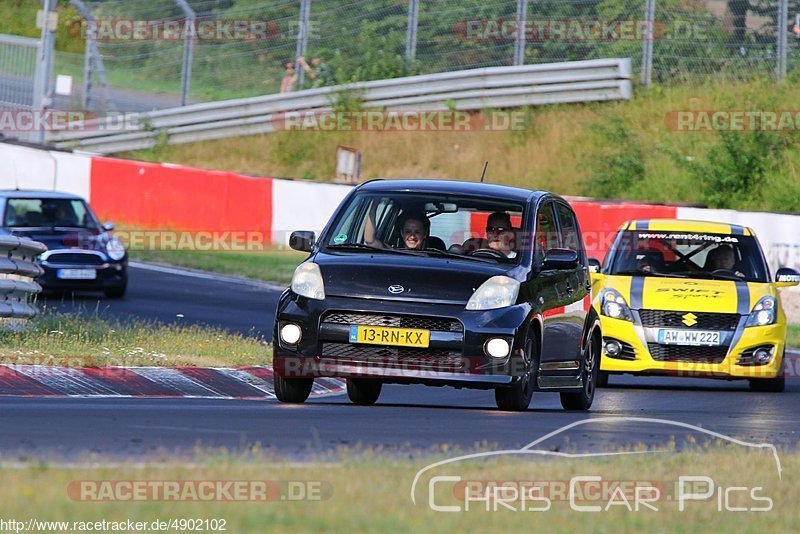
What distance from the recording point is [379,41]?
3350 cm

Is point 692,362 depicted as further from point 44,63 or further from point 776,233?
point 44,63

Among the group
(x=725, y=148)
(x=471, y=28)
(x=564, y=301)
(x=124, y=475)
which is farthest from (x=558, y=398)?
(x=471, y=28)

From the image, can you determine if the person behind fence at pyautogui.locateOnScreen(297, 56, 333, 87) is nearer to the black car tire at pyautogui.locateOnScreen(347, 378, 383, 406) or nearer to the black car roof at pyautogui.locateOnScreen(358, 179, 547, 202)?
the black car tire at pyautogui.locateOnScreen(347, 378, 383, 406)

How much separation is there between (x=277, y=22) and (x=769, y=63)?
32.0ft

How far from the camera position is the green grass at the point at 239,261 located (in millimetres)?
25734

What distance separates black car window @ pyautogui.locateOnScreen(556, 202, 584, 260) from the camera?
1230 cm

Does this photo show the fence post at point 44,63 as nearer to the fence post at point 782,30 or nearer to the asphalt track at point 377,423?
the fence post at point 782,30

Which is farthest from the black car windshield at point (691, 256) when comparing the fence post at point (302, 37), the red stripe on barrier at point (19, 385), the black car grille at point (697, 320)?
the fence post at point (302, 37)

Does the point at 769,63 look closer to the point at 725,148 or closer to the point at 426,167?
the point at 725,148

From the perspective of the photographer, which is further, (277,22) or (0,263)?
(277,22)

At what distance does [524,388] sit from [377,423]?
1.42m

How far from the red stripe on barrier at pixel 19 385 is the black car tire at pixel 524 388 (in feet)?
10.1

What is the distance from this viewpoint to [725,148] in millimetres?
29016

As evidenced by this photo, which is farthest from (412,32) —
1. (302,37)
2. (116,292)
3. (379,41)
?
(116,292)
